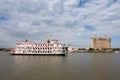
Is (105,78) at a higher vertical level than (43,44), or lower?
lower

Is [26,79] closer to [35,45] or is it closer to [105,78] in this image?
A: [105,78]

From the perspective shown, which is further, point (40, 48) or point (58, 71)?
point (40, 48)

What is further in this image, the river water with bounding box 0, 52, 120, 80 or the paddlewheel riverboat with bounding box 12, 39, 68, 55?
the paddlewheel riverboat with bounding box 12, 39, 68, 55

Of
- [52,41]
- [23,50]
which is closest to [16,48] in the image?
[23,50]

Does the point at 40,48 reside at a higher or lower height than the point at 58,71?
higher

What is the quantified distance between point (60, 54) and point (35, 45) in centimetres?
1609

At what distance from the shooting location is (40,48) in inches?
4058

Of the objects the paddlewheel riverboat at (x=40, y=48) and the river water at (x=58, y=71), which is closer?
the river water at (x=58, y=71)

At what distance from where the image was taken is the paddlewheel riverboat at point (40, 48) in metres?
99.6

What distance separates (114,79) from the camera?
2778 centimetres

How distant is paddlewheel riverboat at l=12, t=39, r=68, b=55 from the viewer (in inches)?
3922

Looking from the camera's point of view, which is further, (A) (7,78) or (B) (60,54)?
(B) (60,54)

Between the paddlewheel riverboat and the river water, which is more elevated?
the paddlewheel riverboat

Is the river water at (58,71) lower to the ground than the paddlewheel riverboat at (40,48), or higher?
lower
